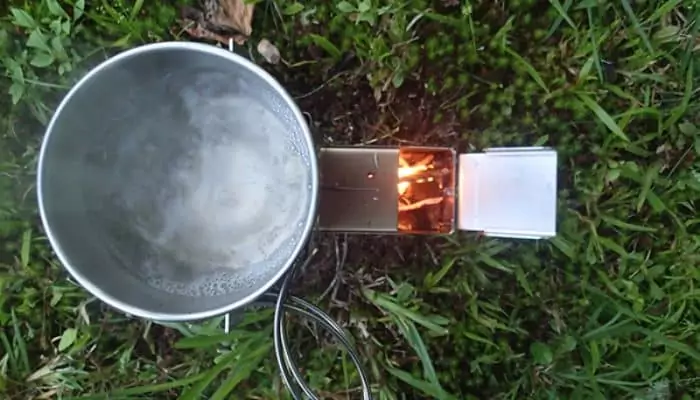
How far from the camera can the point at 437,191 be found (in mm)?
929

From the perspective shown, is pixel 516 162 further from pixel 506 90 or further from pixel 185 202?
pixel 185 202

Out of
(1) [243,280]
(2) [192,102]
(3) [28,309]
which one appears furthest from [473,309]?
(3) [28,309]

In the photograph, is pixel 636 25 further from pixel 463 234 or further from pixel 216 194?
pixel 216 194

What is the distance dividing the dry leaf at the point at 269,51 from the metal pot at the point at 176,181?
171mm

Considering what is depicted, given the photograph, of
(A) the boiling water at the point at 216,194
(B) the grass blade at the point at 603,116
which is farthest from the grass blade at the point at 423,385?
(B) the grass blade at the point at 603,116

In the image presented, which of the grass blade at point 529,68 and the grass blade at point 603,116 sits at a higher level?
the grass blade at point 529,68

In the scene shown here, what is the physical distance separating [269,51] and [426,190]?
0.82 feet

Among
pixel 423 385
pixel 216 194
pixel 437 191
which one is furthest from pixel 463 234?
pixel 216 194

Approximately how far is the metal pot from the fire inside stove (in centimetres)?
18

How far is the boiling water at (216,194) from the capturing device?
0.79m

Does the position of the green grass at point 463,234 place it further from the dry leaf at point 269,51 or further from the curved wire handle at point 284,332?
the curved wire handle at point 284,332

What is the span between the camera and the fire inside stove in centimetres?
93

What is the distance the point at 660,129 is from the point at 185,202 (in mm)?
568

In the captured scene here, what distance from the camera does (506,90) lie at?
943 mm
